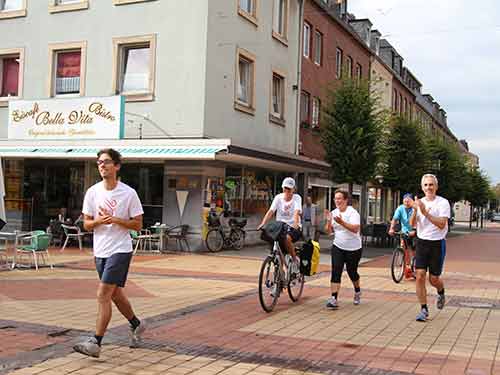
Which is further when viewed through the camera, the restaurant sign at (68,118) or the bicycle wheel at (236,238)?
the bicycle wheel at (236,238)

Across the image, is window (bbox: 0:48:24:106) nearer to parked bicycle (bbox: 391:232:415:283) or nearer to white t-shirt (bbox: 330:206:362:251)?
parked bicycle (bbox: 391:232:415:283)

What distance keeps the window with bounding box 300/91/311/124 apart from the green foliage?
14.7 feet

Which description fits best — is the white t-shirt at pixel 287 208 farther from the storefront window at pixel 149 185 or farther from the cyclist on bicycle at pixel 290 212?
the storefront window at pixel 149 185

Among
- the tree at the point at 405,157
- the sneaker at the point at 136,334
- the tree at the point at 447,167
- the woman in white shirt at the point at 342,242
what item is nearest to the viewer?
the sneaker at the point at 136,334

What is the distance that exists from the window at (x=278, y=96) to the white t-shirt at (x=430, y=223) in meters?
14.7

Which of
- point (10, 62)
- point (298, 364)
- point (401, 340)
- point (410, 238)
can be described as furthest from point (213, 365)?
point (10, 62)

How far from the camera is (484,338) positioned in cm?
685

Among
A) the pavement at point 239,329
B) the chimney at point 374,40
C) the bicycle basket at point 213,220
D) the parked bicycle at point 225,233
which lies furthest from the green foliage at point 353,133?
the chimney at point 374,40

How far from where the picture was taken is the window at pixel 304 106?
82.3ft

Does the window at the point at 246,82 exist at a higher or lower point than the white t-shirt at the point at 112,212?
higher

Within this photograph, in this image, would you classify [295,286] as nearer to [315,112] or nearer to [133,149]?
[133,149]

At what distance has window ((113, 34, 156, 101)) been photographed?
18016 mm

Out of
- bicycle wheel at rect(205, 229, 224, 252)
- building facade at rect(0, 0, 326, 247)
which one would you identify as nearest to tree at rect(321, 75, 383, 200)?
building facade at rect(0, 0, 326, 247)

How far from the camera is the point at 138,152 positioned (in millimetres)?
16188
